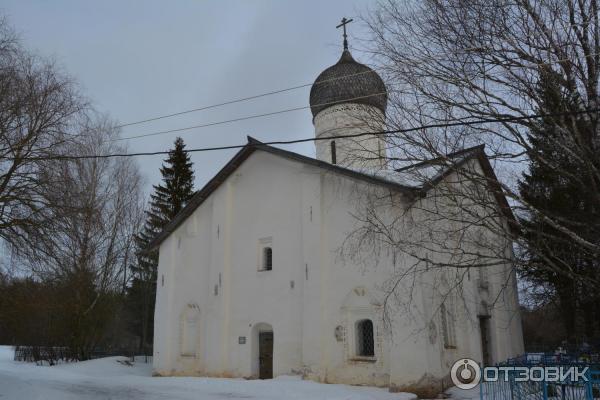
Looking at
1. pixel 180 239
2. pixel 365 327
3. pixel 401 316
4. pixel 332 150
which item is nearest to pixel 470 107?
pixel 401 316

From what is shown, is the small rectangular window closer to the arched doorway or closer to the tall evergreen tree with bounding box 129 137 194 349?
the arched doorway

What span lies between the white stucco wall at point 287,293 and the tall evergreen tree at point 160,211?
414 inches

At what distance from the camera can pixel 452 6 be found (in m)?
8.41

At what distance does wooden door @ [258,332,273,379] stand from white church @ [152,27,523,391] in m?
0.03

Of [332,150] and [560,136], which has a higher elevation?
[332,150]

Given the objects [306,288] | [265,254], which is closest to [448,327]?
[306,288]

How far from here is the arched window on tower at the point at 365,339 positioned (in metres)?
13.8

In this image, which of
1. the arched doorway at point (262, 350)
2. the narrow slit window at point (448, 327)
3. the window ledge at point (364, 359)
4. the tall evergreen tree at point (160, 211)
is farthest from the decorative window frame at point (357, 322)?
the tall evergreen tree at point (160, 211)

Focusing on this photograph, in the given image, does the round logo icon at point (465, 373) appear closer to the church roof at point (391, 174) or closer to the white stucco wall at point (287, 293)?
the white stucco wall at point (287, 293)

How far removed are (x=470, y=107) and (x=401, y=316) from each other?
20.3 feet

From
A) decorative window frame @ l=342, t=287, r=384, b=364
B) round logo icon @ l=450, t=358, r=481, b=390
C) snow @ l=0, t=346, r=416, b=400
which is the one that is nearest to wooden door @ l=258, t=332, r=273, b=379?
snow @ l=0, t=346, r=416, b=400

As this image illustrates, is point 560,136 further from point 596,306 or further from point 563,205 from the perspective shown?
point 596,306

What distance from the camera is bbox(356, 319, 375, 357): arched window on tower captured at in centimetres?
1375

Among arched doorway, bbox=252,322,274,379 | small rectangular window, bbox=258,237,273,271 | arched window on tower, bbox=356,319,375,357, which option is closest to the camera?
arched window on tower, bbox=356,319,375,357
